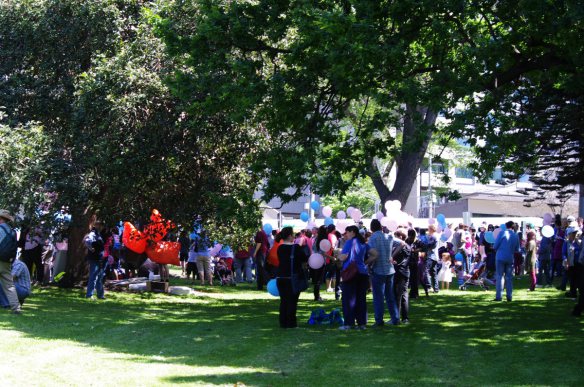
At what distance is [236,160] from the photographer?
21859mm

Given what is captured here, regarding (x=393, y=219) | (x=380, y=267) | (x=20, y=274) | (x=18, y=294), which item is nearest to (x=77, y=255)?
(x=18, y=294)

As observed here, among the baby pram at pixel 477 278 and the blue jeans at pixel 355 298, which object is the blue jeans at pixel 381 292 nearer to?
the blue jeans at pixel 355 298

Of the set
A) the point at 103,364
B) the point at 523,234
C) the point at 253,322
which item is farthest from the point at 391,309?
the point at 523,234

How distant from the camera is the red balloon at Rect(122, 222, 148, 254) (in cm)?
2403

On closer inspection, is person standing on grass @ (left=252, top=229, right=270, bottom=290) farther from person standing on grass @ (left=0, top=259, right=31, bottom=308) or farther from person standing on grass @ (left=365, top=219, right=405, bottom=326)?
person standing on grass @ (left=365, top=219, right=405, bottom=326)

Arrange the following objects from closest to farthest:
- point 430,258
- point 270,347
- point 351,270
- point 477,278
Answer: point 270,347 → point 351,270 → point 430,258 → point 477,278

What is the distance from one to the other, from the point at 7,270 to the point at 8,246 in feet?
1.73

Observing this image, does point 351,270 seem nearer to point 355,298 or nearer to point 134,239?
point 355,298

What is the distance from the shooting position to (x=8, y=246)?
1552 centimetres

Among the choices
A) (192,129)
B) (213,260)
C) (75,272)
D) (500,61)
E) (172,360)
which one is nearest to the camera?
(172,360)

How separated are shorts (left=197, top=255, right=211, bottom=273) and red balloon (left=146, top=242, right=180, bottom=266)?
2.96 meters

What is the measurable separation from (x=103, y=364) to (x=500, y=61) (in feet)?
28.9

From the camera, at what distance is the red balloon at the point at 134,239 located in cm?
2403

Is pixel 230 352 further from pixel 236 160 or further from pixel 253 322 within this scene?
pixel 236 160
